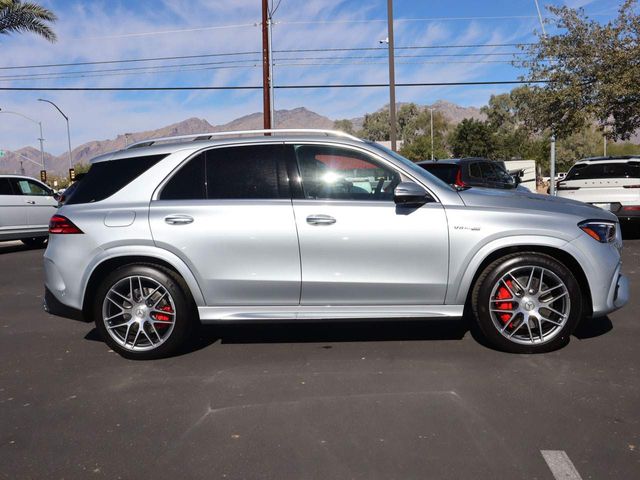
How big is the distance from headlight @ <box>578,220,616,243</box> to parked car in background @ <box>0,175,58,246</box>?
12.1m

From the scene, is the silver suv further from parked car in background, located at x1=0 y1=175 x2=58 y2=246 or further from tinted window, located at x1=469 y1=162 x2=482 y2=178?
parked car in background, located at x1=0 y1=175 x2=58 y2=246

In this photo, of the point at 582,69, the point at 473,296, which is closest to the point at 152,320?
the point at 473,296

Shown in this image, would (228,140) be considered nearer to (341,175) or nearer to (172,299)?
(341,175)

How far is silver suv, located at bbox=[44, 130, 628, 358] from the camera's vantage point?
4461mm

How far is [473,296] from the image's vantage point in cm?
459

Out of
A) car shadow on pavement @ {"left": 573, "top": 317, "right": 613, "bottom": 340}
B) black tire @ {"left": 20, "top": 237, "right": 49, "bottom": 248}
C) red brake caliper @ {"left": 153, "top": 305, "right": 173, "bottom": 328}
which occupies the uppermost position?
red brake caliper @ {"left": 153, "top": 305, "right": 173, "bottom": 328}

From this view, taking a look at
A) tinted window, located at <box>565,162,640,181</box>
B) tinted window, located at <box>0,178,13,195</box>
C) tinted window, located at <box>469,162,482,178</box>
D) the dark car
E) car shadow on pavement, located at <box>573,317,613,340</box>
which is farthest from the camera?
tinted window, located at <box>0,178,13,195</box>

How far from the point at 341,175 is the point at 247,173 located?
29.9 inches

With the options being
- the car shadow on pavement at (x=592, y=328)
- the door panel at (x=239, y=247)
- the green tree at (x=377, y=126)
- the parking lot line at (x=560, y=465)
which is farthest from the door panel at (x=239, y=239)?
the green tree at (x=377, y=126)

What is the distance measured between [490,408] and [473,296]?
1.16 metres

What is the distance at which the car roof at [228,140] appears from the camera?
477 centimetres

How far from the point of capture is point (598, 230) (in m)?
4.57

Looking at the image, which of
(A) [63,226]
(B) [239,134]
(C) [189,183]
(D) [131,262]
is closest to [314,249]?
(C) [189,183]

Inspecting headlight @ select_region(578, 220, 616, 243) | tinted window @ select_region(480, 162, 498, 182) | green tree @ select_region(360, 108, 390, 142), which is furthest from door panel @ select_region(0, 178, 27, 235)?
green tree @ select_region(360, 108, 390, 142)
